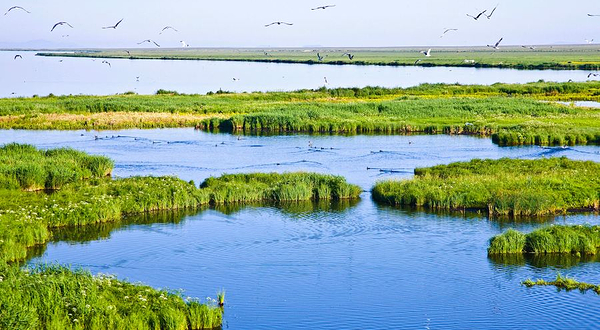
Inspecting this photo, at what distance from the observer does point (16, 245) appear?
1013 inches

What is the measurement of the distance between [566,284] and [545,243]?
331 centimetres

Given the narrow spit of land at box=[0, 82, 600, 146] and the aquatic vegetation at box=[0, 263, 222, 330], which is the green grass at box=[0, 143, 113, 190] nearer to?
the aquatic vegetation at box=[0, 263, 222, 330]

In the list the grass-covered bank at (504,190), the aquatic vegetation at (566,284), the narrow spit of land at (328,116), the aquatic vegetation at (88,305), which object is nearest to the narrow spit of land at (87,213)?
the aquatic vegetation at (88,305)

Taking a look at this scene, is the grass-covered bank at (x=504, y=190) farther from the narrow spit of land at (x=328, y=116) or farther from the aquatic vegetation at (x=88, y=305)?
the narrow spit of land at (x=328, y=116)

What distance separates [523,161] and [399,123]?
77.1 ft

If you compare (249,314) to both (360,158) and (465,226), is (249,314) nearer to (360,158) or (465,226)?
(465,226)

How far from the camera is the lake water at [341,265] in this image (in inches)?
833

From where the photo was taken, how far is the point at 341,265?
25.5 metres

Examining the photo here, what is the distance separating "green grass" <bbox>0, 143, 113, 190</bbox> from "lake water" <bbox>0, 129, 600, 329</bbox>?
167 cm

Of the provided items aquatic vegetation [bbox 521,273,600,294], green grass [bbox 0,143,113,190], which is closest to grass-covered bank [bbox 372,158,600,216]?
aquatic vegetation [bbox 521,273,600,294]

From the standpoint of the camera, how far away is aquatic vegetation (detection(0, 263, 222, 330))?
17500 mm

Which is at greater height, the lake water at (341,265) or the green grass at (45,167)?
the green grass at (45,167)

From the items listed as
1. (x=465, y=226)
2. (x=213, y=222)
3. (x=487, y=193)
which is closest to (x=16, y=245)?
(x=213, y=222)

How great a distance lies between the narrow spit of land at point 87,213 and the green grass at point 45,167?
46 millimetres
